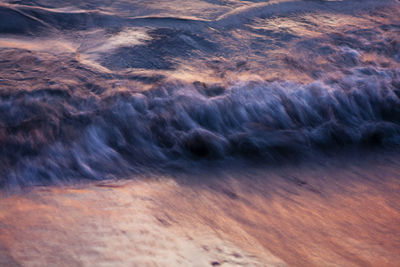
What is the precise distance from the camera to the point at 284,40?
2.55 meters

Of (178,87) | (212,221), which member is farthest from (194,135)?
(212,221)

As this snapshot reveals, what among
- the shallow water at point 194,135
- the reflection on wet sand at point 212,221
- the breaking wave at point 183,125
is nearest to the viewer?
the reflection on wet sand at point 212,221

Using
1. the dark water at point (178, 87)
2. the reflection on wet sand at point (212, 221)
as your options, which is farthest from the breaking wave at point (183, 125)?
the reflection on wet sand at point (212, 221)

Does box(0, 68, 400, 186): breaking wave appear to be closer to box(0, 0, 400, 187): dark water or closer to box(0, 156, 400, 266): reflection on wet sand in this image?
box(0, 0, 400, 187): dark water

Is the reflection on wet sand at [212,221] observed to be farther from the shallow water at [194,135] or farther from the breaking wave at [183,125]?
the breaking wave at [183,125]

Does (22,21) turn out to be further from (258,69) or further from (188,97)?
(258,69)

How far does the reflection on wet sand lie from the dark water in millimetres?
151

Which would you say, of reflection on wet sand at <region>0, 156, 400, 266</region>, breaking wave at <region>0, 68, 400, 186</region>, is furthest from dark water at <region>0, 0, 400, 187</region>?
reflection on wet sand at <region>0, 156, 400, 266</region>

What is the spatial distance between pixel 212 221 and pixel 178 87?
2.76 feet

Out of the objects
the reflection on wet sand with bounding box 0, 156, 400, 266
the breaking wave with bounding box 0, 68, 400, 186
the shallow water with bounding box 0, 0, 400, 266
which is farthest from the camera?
the breaking wave with bounding box 0, 68, 400, 186

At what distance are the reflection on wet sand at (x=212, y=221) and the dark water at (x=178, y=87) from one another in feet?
0.50

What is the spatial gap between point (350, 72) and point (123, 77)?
127cm

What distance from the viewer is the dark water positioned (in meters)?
1.64

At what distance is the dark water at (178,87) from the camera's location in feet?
5.38
